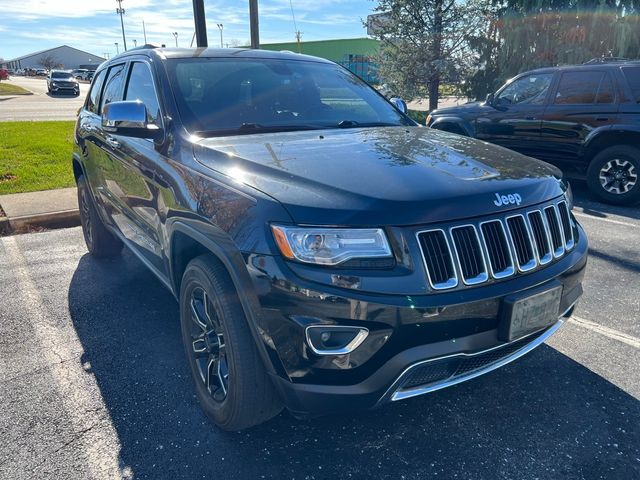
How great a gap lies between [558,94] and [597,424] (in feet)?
19.5

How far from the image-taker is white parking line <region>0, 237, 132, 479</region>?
235cm

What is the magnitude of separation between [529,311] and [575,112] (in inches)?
233

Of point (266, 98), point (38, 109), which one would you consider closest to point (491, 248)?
point (266, 98)

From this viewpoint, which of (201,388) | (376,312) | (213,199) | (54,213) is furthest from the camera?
(54,213)

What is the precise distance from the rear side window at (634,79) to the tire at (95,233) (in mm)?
6537

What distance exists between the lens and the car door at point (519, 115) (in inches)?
293

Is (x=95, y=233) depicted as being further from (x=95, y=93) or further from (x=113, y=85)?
(x=113, y=85)

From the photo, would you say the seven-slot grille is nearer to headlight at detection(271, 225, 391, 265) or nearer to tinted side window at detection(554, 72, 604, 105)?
headlight at detection(271, 225, 391, 265)

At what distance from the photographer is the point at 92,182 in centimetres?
457

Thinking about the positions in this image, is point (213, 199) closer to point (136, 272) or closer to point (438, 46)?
point (136, 272)

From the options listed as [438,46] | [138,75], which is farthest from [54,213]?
[438,46]

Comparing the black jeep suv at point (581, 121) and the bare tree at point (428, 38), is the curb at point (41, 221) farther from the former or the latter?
the bare tree at point (428, 38)

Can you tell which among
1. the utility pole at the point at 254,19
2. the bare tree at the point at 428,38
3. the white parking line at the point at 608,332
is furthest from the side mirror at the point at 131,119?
the bare tree at the point at 428,38

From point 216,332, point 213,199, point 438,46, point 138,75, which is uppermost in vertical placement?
point 438,46
